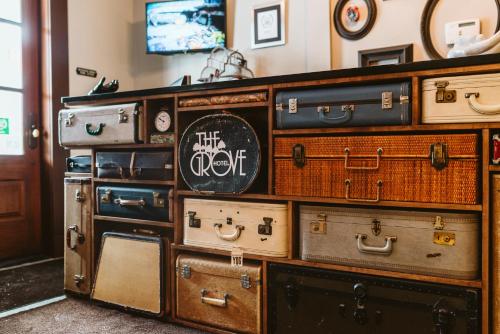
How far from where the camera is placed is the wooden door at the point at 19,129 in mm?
3225

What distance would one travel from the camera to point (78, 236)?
2.42m

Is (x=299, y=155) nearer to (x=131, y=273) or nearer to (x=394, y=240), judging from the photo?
(x=394, y=240)

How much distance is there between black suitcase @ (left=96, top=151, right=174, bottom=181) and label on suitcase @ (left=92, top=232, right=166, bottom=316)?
1.06 ft

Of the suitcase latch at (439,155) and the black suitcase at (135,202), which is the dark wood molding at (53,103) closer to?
the black suitcase at (135,202)

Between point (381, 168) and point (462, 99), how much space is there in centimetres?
38

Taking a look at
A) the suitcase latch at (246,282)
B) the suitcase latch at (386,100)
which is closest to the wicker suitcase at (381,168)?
the suitcase latch at (386,100)

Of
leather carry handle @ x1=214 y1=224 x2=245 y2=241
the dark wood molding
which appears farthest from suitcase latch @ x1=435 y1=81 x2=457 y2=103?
the dark wood molding

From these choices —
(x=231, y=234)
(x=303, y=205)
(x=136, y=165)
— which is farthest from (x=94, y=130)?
(x=303, y=205)

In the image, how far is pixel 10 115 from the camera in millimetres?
3271

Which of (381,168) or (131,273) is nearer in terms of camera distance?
(381,168)

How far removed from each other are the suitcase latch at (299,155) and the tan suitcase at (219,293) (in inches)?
20.1

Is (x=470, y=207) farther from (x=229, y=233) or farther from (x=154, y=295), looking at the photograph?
(x=154, y=295)

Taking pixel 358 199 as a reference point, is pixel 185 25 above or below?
above

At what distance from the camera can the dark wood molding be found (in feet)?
10.8
